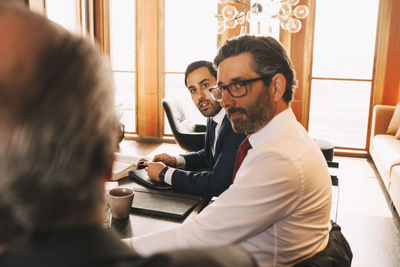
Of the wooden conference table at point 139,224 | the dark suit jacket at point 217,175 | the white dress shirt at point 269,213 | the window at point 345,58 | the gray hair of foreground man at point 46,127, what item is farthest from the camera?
the window at point 345,58

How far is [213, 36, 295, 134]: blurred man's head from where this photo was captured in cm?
139

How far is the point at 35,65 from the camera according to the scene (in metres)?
0.38

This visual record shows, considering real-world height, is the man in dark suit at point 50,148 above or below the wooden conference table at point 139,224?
above

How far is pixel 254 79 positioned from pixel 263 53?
4.2 inches

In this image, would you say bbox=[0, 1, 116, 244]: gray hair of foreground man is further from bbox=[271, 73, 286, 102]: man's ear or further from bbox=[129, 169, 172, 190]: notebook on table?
bbox=[129, 169, 172, 190]: notebook on table

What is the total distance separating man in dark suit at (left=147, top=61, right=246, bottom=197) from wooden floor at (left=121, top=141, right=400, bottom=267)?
53.9 inches

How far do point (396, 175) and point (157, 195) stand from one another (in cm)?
266

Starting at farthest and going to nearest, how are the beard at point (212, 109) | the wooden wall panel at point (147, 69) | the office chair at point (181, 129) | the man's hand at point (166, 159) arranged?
the wooden wall panel at point (147, 69) → the office chair at point (181, 129) → the beard at point (212, 109) → the man's hand at point (166, 159)

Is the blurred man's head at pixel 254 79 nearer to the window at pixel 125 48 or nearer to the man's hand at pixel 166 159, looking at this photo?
the man's hand at pixel 166 159

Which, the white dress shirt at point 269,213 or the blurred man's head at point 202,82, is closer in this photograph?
the white dress shirt at point 269,213

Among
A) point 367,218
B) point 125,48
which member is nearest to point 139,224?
point 367,218

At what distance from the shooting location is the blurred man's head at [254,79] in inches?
54.6

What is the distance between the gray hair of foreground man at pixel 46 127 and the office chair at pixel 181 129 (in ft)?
12.3

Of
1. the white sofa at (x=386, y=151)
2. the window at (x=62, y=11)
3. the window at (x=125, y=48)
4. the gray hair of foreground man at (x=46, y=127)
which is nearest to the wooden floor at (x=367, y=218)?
the white sofa at (x=386, y=151)
